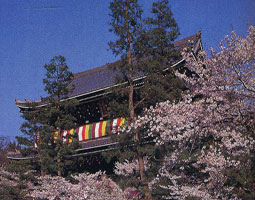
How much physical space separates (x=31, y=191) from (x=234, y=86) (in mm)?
11396

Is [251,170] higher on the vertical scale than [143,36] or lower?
lower

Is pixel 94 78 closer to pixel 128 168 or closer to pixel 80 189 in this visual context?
pixel 128 168

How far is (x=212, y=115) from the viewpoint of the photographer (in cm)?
830

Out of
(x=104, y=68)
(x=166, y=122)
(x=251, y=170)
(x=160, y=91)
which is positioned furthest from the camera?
(x=104, y=68)

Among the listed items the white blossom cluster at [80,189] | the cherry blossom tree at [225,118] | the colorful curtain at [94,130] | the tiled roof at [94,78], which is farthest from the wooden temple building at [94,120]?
the cherry blossom tree at [225,118]

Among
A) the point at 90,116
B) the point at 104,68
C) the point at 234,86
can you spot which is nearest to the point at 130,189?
the point at 90,116

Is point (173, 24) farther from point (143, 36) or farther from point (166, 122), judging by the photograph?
point (166, 122)

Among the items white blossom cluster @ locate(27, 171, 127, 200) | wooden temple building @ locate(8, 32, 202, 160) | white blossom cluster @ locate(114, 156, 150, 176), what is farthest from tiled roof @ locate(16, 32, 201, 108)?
white blossom cluster @ locate(27, 171, 127, 200)

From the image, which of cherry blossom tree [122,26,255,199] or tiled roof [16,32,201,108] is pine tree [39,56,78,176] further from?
cherry blossom tree [122,26,255,199]

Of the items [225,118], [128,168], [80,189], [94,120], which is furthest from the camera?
[94,120]

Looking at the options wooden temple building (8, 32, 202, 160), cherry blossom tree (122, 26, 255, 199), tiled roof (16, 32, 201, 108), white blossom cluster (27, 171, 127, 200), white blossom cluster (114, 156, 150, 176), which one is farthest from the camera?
tiled roof (16, 32, 201, 108)

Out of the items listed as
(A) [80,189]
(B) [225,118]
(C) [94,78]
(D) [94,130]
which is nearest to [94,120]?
(D) [94,130]

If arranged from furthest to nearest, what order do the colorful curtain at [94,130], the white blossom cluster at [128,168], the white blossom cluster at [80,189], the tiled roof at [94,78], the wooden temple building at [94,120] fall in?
the tiled roof at [94,78] < the colorful curtain at [94,130] < the wooden temple building at [94,120] < the white blossom cluster at [128,168] < the white blossom cluster at [80,189]

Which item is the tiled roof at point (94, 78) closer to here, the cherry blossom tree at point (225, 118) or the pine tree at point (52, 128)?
the pine tree at point (52, 128)
